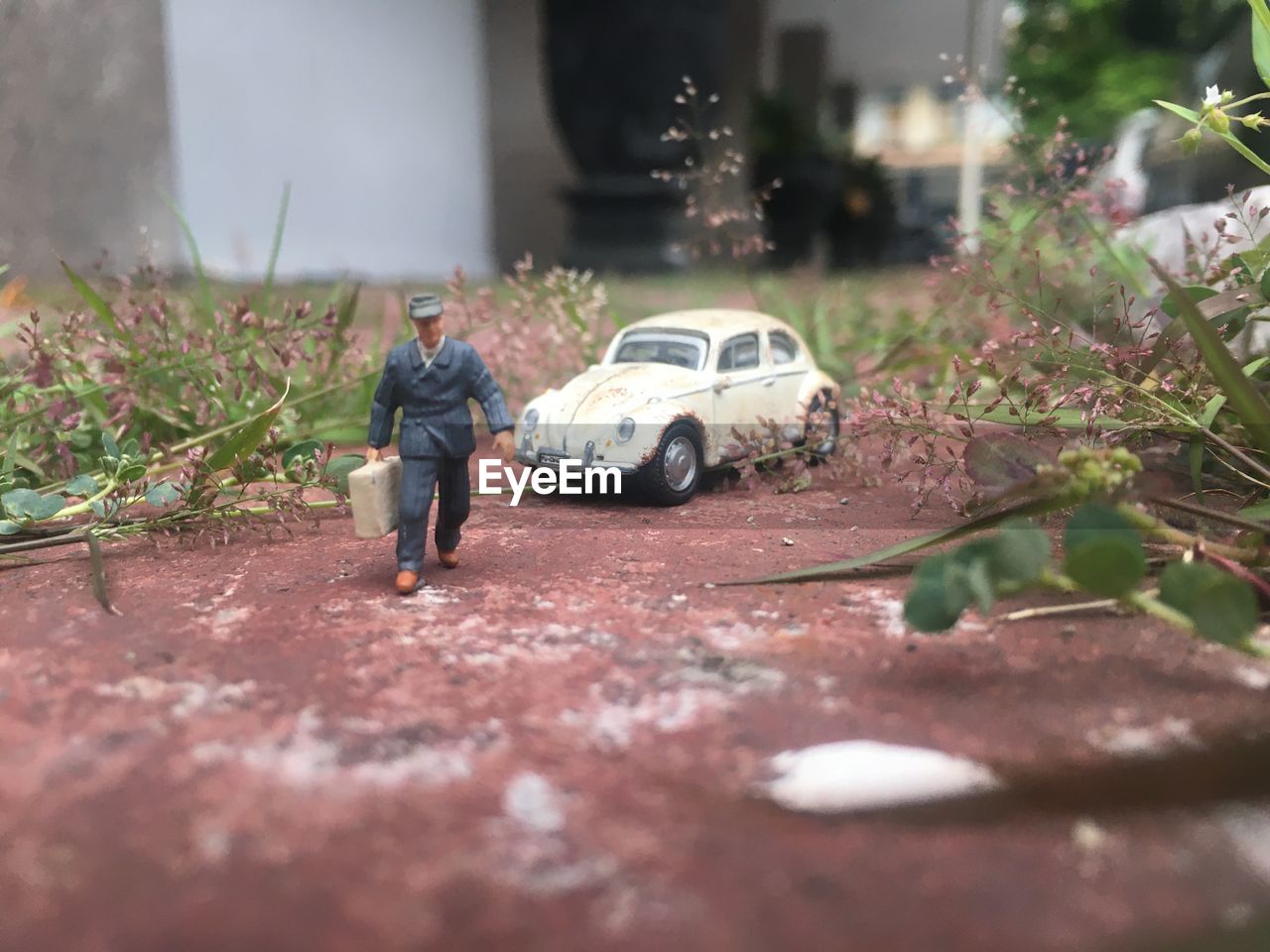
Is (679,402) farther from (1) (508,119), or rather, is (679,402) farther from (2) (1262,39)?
(1) (508,119)

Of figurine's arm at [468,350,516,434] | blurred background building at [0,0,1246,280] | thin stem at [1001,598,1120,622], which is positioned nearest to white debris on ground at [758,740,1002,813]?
thin stem at [1001,598,1120,622]

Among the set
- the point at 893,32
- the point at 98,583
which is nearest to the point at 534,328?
the point at 98,583

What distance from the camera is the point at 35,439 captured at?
2039 millimetres

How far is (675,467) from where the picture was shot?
202 cm

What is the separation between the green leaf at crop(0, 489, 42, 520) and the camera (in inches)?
63.2

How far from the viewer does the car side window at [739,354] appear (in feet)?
7.47

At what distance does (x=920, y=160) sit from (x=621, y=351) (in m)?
3.44

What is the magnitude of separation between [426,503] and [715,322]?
41.3 inches

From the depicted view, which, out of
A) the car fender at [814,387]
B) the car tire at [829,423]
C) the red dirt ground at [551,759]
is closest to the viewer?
the red dirt ground at [551,759]

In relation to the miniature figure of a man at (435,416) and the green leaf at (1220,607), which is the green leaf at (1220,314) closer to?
the green leaf at (1220,607)

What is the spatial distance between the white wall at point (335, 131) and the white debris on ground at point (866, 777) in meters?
4.06

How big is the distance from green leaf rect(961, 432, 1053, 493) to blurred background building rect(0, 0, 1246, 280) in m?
2.78

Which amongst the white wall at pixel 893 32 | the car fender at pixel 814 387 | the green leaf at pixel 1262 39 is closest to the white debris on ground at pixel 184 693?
the car fender at pixel 814 387

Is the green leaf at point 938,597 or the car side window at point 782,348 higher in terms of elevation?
the car side window at point 782,348
